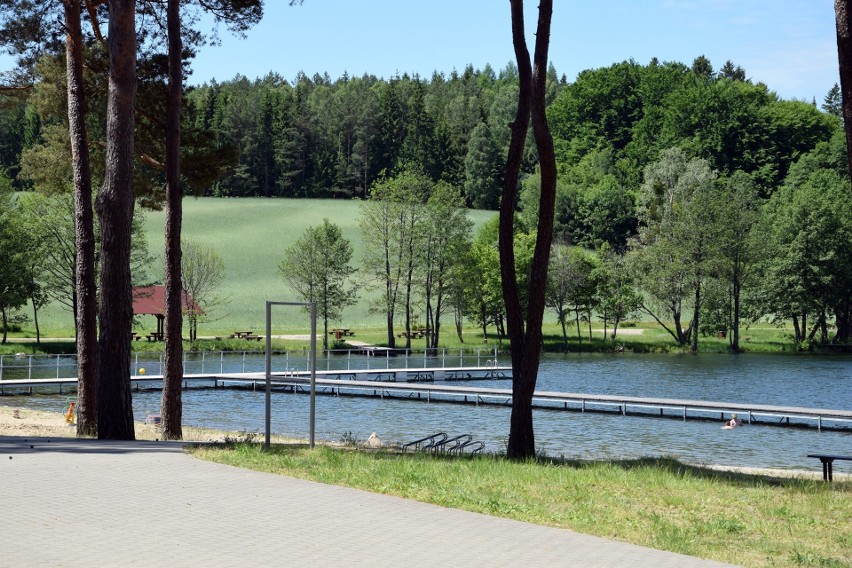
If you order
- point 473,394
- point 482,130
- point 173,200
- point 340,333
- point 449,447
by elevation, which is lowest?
point 473,394

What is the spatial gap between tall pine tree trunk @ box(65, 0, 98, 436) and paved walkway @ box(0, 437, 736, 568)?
7.87 m

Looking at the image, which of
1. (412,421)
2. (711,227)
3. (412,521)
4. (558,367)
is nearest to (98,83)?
(412,421)

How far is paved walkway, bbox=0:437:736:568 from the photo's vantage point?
6449 mm

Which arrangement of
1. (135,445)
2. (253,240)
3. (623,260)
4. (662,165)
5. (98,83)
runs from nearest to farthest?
(135,445) → (98,83) → (623,260) → (662,165) → (253,240)

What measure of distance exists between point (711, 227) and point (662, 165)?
40.7ft

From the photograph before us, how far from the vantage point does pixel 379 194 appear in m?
58.8

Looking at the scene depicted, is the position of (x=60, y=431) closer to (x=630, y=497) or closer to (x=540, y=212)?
(x=540, y=212)

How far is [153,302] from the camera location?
56031 millimetres

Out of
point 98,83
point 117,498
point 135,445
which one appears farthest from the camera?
point 98,83

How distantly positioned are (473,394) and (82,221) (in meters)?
17.9

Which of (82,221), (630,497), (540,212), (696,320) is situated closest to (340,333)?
(696,320)

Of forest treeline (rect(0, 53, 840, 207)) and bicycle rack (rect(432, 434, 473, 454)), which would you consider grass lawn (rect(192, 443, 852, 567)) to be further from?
forest treeline (rect(0, 53, 840, 207))

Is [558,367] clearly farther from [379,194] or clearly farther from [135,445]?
[135,445]

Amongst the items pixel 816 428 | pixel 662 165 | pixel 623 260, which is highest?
pixel 662 165
